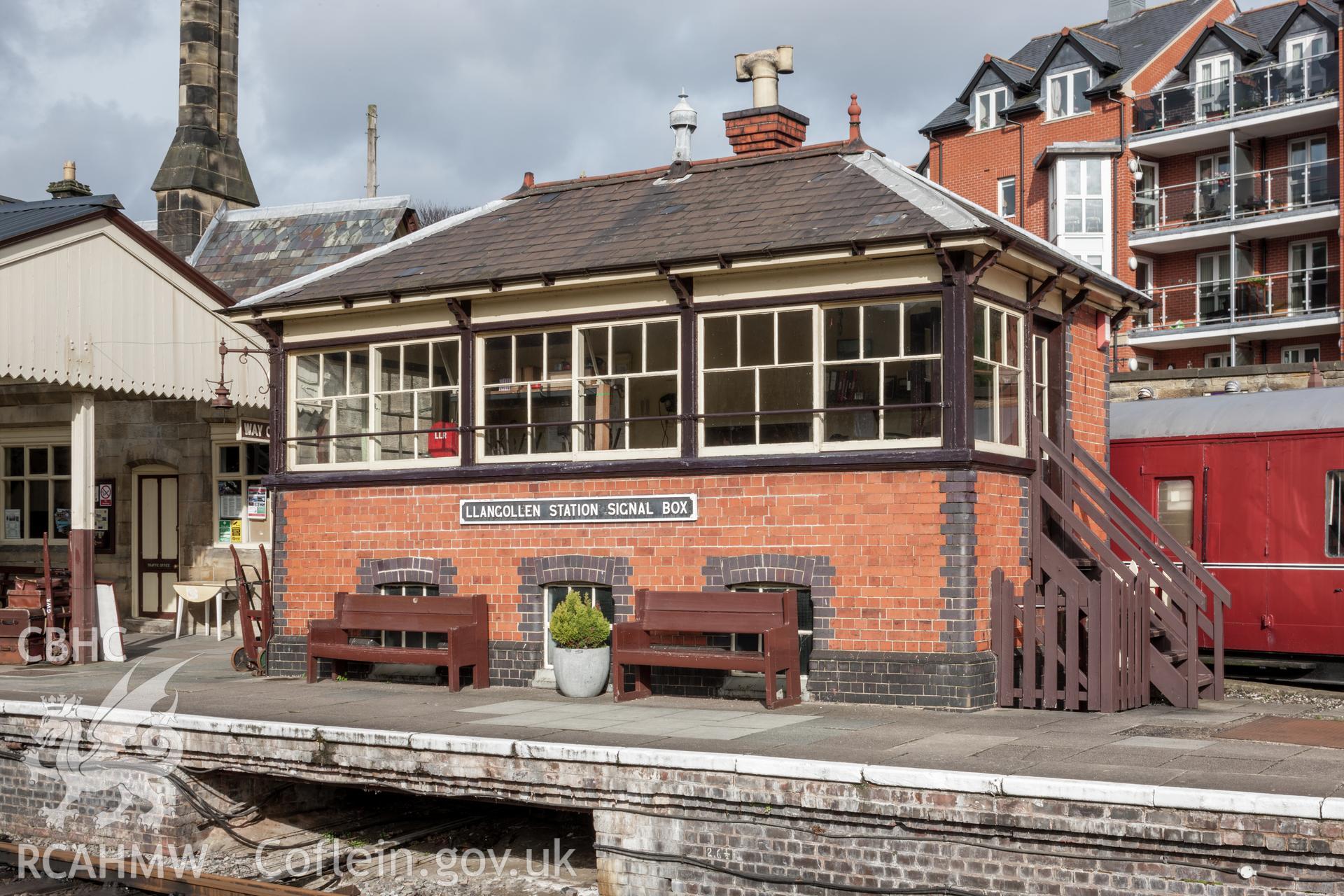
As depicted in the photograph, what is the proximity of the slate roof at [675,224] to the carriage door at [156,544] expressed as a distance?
6.81 metres

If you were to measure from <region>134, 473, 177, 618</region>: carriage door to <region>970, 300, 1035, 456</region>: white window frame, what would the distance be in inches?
541

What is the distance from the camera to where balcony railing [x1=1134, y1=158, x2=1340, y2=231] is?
3378 centimetres

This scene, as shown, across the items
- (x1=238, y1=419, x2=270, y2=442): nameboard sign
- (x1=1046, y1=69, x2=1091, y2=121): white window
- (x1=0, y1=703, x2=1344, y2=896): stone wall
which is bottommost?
(x1=0, y1=703, x2=1344, y2=896): stone wall

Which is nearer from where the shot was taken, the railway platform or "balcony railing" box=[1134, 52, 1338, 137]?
the railway platform

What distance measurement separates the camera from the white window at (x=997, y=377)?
12906 mm

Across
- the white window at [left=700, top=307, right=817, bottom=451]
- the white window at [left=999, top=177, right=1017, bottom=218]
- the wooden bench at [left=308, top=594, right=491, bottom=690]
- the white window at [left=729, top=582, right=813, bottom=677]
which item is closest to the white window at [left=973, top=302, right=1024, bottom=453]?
the white window at [left=700, top=307, right=817, bottom=451]

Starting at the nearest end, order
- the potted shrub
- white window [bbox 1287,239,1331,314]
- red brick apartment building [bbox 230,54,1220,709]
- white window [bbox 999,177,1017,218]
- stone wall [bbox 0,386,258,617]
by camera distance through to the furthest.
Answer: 1. red brick apartment building [bbox 230,54,1220,709]
2. the potted shrub
3. stone wall [bbox 0,386,258,617]
4. white window [bbox 1287,239,1331,314]
5. white window [bbox 999,177,1017,218]

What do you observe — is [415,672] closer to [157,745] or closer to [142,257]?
[157,745]

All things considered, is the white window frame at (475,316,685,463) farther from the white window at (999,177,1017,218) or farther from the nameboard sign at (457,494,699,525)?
the white window at (999,177,1017,218)

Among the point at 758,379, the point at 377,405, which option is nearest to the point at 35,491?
the point at 377,405

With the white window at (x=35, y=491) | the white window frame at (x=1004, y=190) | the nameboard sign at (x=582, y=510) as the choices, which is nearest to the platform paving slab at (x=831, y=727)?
the nameboard sign at (x=582, y=510)

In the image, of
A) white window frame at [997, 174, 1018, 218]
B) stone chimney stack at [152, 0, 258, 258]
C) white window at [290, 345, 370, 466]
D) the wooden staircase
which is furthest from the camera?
white window frame at [997, 174, 1018, 218]

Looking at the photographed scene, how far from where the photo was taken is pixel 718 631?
41.2 feet

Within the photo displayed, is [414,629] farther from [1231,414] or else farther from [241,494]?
[1231,414]
